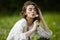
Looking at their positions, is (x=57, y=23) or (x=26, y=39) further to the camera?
(x=57, y=23)

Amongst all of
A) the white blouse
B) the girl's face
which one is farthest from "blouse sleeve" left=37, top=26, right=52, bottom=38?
the girl's face

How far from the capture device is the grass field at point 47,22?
2.09 meters

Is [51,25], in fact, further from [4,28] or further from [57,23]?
[4,28]

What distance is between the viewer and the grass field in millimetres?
2090

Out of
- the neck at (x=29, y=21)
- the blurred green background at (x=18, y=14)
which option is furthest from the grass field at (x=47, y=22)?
the neck at (x=29, y=21)

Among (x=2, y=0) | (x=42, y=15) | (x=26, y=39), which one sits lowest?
(x=26, y=39)

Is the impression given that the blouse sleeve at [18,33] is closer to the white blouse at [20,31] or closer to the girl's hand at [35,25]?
the white blouse at [20,31]

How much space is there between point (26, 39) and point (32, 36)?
0.08m

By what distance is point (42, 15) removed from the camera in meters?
2.09

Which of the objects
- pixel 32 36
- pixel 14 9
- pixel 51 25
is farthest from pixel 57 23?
pixel 14 9

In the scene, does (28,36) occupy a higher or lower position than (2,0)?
lower

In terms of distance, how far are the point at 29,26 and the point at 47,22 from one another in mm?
171

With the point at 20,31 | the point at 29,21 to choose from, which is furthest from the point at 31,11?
the point at 20,31

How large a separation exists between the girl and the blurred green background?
51 millimetres
